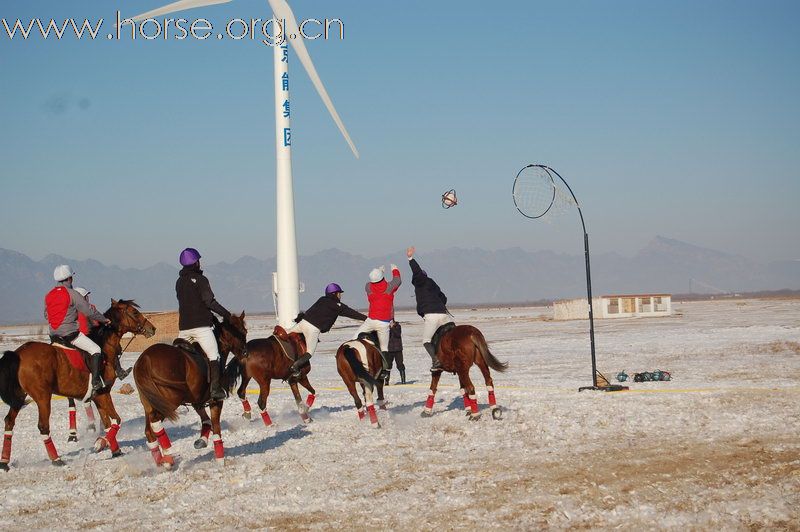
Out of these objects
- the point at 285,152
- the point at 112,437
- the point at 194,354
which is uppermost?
Result: the point at 285,152

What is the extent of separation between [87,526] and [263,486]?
2.34 meters

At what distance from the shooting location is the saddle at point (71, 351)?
44.2 ft

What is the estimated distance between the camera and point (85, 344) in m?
13.5

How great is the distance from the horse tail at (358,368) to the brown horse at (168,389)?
341cm

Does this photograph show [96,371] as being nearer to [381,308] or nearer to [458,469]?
[381,308]

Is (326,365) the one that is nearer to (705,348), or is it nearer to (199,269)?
(705,348)

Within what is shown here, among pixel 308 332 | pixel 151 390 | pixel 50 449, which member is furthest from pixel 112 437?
pixel 308 332

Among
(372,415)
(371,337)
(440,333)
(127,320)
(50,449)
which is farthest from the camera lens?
(371,337)

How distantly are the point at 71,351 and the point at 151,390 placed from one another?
2515 mm

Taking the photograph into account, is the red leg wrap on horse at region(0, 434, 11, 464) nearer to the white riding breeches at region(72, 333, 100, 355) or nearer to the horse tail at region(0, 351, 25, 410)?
the horse tail at region(0, 351, 25, 410)

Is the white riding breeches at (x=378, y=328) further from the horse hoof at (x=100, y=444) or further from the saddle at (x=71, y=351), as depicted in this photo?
the saddle at (x=71, y=351)

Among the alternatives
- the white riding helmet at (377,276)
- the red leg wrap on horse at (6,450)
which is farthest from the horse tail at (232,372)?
the white riding helmet at (377,276)

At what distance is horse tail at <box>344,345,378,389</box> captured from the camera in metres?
15.8

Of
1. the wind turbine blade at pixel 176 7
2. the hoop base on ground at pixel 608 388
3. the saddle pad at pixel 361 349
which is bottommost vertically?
the hoop base on ground at pixel 608 388
